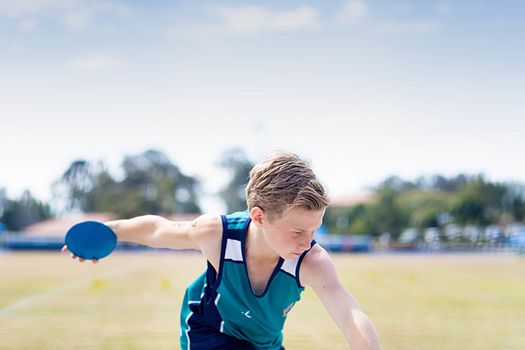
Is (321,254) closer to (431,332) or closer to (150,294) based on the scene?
(431,332)

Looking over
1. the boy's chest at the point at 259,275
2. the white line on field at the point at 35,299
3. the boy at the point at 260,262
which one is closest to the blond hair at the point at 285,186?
the boy at the point at 260,262

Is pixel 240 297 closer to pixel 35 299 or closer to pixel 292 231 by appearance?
pixel 292 231

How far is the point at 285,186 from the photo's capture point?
3135mm

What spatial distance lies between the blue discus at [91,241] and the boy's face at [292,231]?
972 mm

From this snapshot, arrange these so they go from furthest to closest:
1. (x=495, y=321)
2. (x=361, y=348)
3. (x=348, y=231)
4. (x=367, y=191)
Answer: (x=367, y=191), (x=348, y=231), (x=495, y=321), (x=361, y=348)

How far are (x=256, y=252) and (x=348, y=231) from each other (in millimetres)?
65272

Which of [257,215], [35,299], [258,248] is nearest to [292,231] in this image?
[257,215]

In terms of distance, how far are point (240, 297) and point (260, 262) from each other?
21 centimetres

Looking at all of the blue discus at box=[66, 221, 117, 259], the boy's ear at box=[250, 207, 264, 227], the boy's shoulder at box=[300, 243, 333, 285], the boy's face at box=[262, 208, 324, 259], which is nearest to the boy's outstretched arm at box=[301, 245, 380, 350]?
the boy's shoulder at box=[300, 243, 333, 285]

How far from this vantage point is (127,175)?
89125mm

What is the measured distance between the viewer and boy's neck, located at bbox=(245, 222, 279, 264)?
347 centimetres

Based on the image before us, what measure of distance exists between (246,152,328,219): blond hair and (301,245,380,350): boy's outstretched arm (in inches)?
13.4

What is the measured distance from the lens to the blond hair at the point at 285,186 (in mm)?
3111

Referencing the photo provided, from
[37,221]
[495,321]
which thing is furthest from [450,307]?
[37,221]
